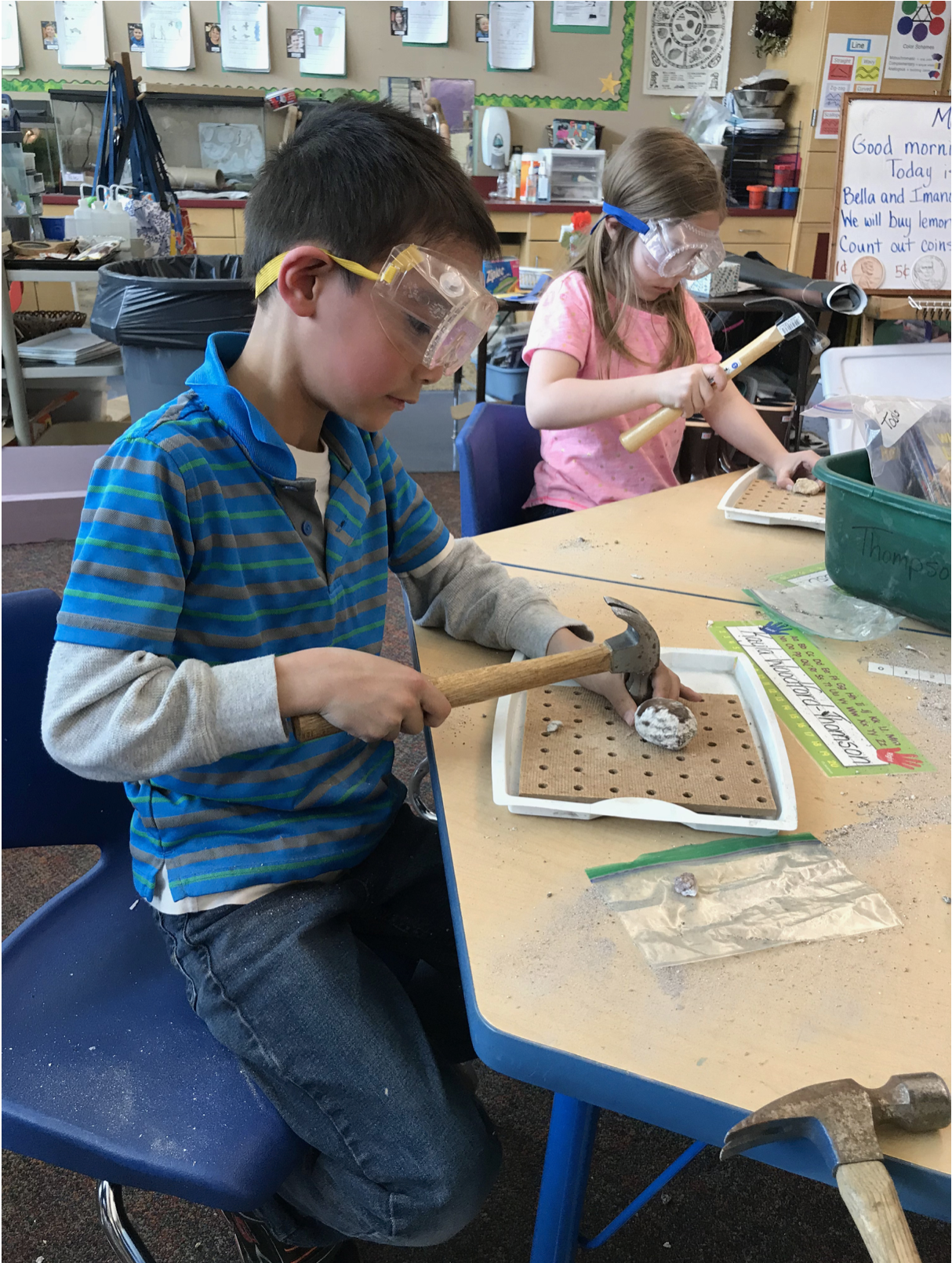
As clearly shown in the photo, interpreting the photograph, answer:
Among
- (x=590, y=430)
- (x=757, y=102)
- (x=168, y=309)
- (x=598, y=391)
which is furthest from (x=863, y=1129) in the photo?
(x=757, y=102)

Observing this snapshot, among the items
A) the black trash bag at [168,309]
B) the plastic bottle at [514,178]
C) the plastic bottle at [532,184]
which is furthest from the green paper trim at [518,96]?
the black trash bag at [168,309]

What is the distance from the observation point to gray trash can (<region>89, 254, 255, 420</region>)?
2.65m

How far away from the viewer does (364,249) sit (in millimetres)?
864

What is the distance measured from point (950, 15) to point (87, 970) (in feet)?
18.6

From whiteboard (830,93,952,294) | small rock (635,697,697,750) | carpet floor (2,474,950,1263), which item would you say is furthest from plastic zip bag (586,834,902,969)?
whiteboard (830,93,952,294)

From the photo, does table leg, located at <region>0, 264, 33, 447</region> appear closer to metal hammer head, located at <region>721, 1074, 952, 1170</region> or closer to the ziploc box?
the ziploc box

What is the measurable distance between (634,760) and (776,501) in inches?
31.9

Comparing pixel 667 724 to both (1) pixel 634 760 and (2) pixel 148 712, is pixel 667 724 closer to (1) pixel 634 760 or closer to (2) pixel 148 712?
(1) pixel 634 760

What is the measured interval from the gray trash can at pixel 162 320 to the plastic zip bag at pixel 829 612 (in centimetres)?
189

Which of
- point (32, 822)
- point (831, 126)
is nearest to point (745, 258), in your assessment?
point (831, 126)

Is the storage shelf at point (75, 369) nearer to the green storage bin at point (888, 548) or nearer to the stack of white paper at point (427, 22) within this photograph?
the stack of white paper at point (427, 22)

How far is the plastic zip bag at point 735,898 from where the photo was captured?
63 centimetres

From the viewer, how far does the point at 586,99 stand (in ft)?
16.3

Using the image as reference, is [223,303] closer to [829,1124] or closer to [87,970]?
[87,970]
